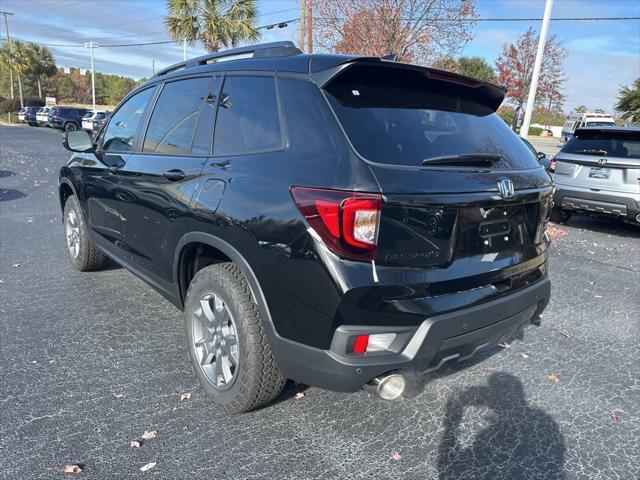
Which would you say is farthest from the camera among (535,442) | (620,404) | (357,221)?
(620,404)

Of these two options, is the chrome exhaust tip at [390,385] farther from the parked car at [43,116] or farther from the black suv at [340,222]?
the parked car at [43,116]

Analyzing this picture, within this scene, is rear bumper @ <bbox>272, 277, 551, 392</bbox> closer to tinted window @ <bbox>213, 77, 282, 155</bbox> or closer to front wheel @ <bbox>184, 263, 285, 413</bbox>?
front wheel @ <bbox>184, 263, 285, 413</bbox>

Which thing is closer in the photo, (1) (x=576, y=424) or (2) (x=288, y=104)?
(2) (x=288, y=104)

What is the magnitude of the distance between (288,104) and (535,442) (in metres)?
2.20

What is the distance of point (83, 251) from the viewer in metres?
4.77

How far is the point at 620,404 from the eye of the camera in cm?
304

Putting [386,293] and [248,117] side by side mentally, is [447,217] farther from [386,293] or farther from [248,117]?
[248,117]

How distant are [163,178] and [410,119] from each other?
5.23ft

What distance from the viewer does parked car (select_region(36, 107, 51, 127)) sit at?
37.3 metres

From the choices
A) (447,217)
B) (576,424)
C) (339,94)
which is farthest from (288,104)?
(576,424)

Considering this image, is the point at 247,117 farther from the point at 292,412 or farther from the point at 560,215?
the point at 560,215

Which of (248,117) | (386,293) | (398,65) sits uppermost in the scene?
(398,65)

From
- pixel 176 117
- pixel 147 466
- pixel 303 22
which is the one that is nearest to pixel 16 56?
pixel 303 22

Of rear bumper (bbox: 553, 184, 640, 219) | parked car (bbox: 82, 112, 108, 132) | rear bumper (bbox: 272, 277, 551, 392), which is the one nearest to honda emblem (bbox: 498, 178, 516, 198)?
rear bumper (bbox: 272, 277, 551, 392)
